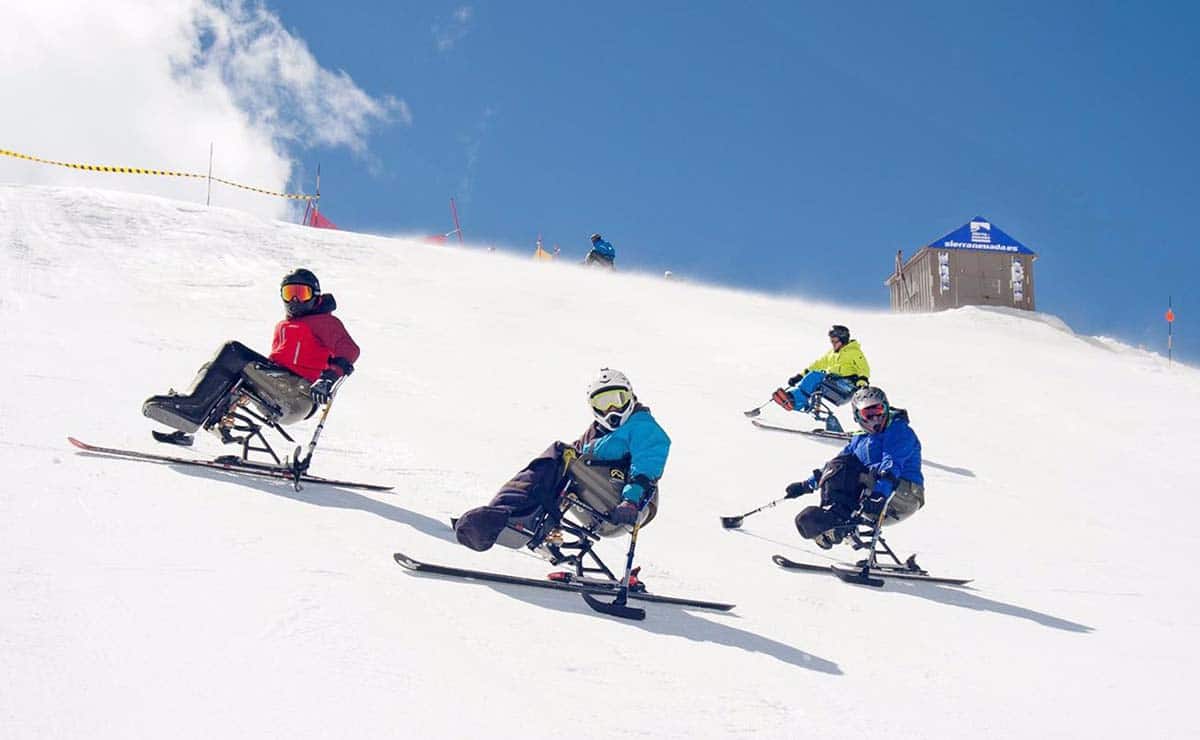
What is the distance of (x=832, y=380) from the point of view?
12516 mm

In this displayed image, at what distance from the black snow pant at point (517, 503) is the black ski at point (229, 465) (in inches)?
65.0

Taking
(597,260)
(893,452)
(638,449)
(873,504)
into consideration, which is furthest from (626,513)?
(597,260)

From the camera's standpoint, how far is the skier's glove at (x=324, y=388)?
21.1 ft


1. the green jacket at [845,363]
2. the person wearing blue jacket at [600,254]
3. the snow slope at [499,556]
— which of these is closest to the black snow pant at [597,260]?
the person wearing blue jacket at [600,254]

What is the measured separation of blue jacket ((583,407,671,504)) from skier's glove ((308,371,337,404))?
6.19ft

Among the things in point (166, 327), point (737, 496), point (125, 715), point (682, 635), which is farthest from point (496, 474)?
point (166, 327)

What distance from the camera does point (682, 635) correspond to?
470 centimetres

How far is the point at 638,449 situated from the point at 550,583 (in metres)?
0.83

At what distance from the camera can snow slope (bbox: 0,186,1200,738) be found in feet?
11.1

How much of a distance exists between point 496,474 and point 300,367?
1725 millimetres

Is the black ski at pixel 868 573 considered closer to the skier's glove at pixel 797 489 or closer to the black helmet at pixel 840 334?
the skier's glove at pixel 797 489

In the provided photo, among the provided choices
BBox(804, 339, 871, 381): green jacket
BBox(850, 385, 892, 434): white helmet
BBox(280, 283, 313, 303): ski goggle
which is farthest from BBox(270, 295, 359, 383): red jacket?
BBox(804, 339, 871, 381): green jacket

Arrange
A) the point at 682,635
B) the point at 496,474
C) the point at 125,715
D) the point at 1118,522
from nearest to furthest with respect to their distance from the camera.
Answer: the point at 125,715 < the point at 682,635 < the point at 496,474 < the point at 1118,522

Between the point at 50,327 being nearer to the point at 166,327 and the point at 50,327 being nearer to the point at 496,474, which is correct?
the point at 166,327
